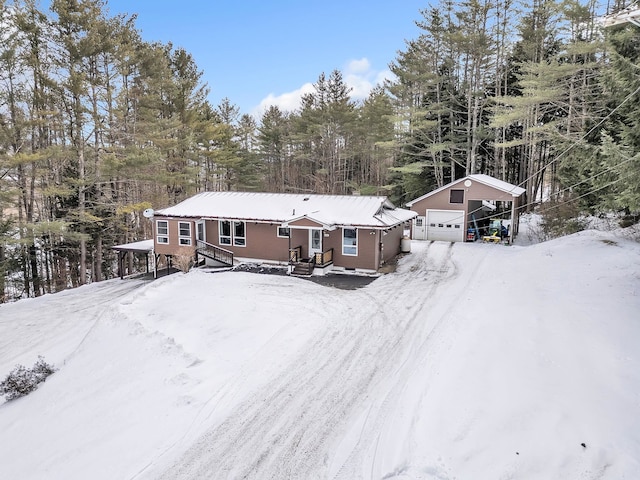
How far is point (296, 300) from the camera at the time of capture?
13.0m

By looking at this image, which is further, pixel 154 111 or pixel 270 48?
pixel 270 48

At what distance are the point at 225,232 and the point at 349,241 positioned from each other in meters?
6.65

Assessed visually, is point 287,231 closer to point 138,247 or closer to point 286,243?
point 286,243

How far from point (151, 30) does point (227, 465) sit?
27.5 metres

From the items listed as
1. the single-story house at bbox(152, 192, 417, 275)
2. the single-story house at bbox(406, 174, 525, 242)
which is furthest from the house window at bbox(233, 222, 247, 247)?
the single-story house at bbox(406, 174, 525, 242)

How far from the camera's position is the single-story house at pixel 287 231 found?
692 inches

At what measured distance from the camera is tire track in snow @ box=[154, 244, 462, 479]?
5.61 meters

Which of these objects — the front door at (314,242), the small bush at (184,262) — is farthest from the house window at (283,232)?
the small bush at (184,262)

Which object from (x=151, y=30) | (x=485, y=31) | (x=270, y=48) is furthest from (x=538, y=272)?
(x=270, y=48)

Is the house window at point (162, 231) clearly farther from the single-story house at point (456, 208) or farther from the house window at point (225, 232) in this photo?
the single-story house at point (456, 208)

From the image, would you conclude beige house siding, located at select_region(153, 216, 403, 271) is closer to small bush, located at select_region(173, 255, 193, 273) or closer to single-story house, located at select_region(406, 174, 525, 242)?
small bush, located at select_region(173, 255, 193, 273)

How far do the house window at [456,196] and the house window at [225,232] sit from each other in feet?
44.1

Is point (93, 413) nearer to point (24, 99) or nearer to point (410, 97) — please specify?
point (24, 99)

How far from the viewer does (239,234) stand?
1989cm
